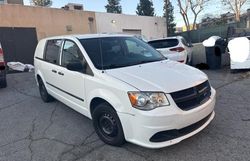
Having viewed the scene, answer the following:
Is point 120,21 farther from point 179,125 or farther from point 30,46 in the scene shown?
point 179,125

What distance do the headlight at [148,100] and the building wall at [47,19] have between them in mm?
13192

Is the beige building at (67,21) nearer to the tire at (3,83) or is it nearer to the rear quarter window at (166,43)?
the tire at (3,83)

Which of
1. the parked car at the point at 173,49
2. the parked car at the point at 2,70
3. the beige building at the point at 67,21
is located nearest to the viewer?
the parked car at the point at 2,70

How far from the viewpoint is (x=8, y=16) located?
13.7 meters

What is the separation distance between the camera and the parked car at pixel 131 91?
2945 millimetres

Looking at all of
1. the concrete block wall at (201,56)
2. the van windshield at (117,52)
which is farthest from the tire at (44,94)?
the concrete block wall at (201,56)

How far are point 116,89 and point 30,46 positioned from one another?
43.1ft

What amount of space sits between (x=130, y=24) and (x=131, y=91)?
1889 cm

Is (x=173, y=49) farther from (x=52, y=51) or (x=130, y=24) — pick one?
(x=130, y=24)

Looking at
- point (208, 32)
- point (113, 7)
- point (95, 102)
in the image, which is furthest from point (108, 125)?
point (113, 7)

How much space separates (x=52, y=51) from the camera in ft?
17.3

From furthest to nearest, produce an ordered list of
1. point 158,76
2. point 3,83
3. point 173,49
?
point 173,49, point 3,83, point 158,76

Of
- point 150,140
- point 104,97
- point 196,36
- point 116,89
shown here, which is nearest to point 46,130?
point 104,97

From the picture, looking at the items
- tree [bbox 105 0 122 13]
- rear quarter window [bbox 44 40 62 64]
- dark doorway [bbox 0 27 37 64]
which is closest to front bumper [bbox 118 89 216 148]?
rear quarter window [bbox 44 40 62 64]
